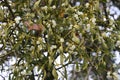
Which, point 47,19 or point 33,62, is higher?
point 47,19

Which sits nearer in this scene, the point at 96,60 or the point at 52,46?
the point at 52,46

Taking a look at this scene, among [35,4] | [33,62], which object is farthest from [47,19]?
[33,62]

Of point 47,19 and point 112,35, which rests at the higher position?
point 47,19

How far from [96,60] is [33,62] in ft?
1.05

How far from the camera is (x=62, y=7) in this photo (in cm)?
174

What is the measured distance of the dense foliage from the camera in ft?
5.34

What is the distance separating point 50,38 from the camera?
5.38ft

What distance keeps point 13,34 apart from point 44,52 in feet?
0.52

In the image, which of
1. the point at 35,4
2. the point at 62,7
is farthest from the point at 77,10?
the point at 35,4

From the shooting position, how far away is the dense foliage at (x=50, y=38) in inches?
64.1

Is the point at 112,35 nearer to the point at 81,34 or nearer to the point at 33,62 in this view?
the point at 81,34

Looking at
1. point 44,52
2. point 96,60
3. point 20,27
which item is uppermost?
point 20,27

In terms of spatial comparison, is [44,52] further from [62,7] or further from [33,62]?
[62,7]

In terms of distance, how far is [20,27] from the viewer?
1662 mm
